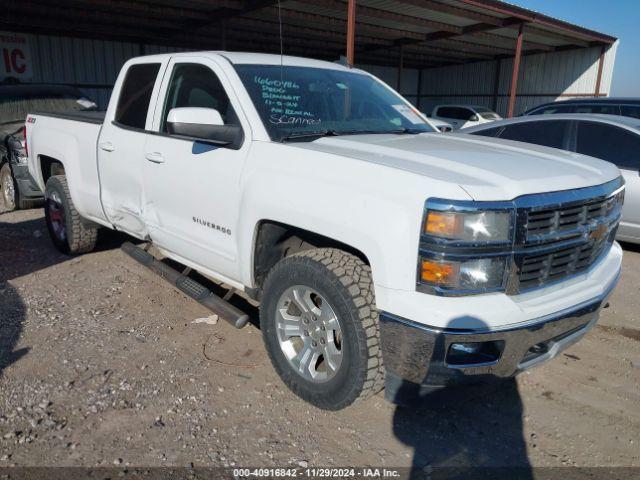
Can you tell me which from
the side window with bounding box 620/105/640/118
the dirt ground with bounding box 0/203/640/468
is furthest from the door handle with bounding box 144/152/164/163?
the side window with bounding box 620/105/640/118

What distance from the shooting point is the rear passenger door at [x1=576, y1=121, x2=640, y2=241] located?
18.3ft

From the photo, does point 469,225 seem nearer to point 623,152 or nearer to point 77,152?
point 77,152

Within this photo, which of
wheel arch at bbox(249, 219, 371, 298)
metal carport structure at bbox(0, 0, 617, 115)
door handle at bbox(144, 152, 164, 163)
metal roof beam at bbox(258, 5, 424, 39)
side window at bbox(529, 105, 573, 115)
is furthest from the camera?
metal roof beam at bbox(258, 5, 424, 39)

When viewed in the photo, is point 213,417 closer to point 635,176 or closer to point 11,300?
point 11,300

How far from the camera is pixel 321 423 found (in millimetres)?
2857

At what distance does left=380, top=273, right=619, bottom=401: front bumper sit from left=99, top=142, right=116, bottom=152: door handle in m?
2.96

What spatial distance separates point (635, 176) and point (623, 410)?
137 inches

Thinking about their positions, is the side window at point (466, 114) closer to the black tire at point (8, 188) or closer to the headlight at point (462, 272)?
the black tire at point (8, 188)

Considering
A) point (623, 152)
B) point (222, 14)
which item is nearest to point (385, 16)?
point (222, 14)

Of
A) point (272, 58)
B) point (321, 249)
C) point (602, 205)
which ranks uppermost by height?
point (272, 58)

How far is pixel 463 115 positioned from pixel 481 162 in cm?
1684

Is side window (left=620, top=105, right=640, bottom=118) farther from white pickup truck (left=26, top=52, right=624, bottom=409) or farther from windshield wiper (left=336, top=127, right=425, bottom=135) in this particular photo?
windshield wiper (left=336, top=127, right=425, bottom=135)

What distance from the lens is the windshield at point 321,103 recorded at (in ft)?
10.6

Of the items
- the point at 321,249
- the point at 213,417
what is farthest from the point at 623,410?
the point at 213,417
